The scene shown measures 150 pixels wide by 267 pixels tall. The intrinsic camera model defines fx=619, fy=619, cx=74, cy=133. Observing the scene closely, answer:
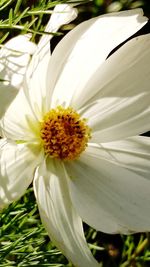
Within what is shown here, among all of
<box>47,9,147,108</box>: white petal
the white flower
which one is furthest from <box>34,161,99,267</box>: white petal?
<box>47,9,147,108</box>: white petal

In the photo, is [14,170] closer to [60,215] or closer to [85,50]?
[60,215]

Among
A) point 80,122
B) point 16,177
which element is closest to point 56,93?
point 80,122

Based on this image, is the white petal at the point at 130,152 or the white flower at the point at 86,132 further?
the white petal at the point at 130,152

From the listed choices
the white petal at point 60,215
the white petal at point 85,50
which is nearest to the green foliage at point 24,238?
the white petal at point 60,215

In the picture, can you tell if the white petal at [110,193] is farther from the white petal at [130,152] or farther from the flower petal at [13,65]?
the flower petal at [13,65]

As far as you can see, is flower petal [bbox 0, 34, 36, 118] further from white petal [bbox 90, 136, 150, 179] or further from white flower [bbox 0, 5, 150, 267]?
white petal [bbox 90, 136, 150, 179]

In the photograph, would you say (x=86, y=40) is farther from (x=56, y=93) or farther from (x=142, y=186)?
(x=142, y=186)
